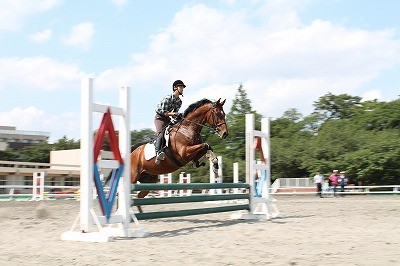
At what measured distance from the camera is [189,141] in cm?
927

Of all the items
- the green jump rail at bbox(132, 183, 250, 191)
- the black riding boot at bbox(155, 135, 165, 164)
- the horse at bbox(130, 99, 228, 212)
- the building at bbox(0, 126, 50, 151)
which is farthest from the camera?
the building at bbox(0, 126, 50, 151)

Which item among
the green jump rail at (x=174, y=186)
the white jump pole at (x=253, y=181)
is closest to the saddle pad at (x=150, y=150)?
the green jump rail at (x=174, y=186)

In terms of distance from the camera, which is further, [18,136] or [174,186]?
[18,136]

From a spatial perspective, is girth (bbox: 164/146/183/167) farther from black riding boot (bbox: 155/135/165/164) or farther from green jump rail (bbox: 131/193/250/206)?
green jump rail (bbox: 131/193/250/206)

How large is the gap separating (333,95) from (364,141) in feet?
61.1

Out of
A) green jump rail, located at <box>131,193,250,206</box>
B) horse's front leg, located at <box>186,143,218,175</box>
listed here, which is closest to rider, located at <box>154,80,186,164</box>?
horse's front leg, located at <box>186,143,218,175</box>

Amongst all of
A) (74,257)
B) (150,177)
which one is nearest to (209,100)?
(150,177)

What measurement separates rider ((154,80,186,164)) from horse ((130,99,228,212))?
A: 0.16 m

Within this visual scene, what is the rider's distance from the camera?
30.9 feet

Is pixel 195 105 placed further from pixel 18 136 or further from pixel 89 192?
pixel 18 136

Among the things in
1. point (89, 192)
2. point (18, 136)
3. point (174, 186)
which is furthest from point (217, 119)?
point (18, 136)

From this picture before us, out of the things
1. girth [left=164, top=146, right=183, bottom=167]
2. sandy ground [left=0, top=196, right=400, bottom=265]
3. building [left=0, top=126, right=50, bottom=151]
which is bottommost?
sandy ground [left=0, top=196, right=400, bottom=265]

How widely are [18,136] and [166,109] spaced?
91125 millimetres

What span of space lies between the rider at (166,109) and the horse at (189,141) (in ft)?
0.52
